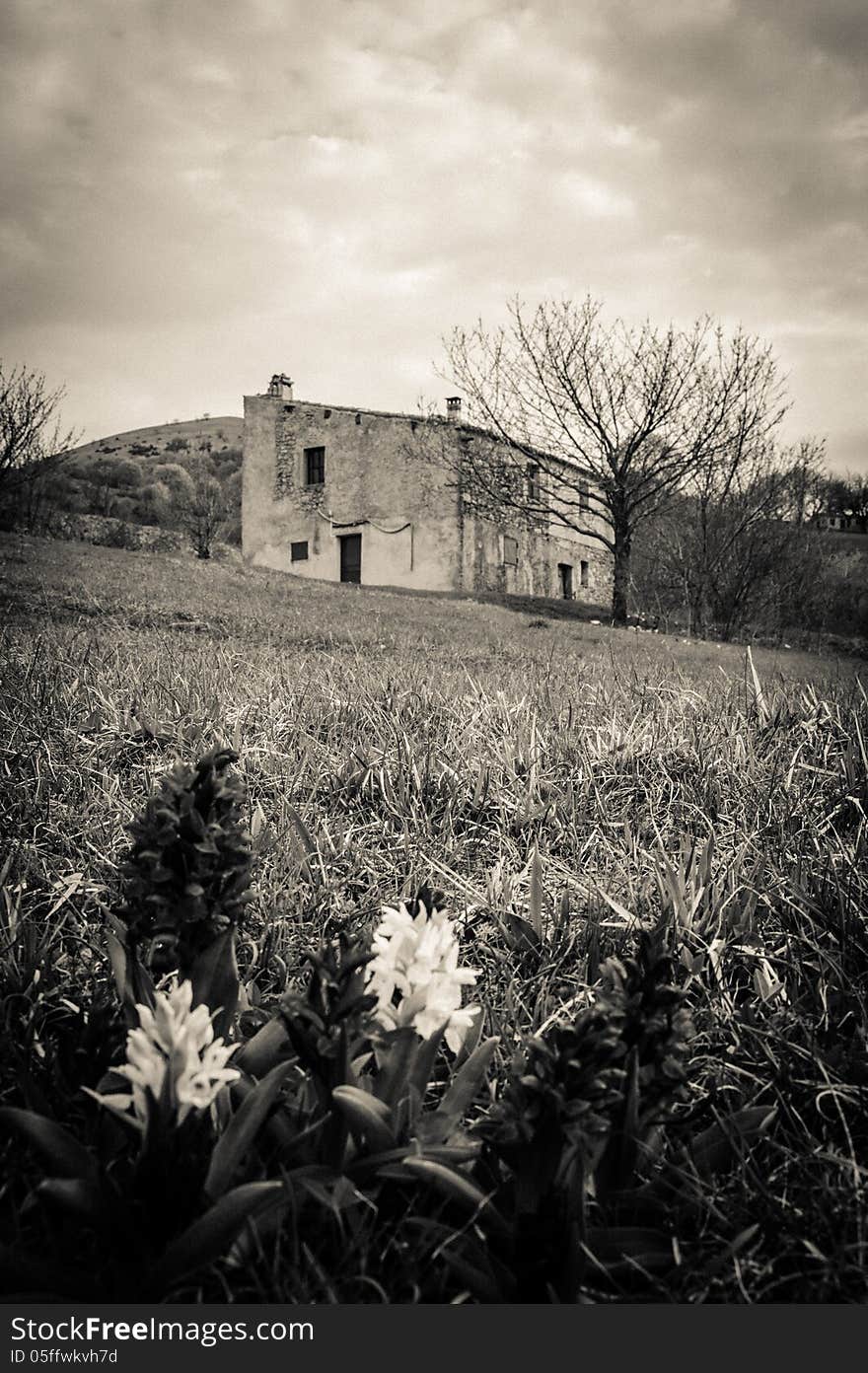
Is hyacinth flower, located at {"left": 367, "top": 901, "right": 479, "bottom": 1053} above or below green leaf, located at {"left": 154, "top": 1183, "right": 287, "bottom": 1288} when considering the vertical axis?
above

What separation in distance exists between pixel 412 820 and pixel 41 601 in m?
A: 7.86

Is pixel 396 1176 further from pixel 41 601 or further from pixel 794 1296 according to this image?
pixel 41 601

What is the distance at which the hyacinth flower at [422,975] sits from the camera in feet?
3.84

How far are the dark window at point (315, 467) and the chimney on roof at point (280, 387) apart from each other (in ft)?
9.40

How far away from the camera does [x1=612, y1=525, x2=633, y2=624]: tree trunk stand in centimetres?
2273

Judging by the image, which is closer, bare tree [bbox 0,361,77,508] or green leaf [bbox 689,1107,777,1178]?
green leaf [bbox 689,1107,777,1178]

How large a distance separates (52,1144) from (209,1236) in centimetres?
24

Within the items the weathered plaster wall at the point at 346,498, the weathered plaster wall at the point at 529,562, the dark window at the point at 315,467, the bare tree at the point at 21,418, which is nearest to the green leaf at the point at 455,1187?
the bare tree at the point at 21,418

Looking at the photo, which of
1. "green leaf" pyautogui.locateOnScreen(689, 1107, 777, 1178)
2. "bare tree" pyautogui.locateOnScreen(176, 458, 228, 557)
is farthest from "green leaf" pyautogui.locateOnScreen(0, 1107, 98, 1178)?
"bare tree" pyautogui.locateOnScreen(176, 458, 228, 557)

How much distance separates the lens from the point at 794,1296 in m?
1.04

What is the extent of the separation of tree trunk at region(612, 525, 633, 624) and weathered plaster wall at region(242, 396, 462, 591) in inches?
335

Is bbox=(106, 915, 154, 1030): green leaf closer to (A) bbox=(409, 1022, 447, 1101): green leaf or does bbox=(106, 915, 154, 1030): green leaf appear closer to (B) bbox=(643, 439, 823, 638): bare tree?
(A) bbox=(409, 1022, 447, 1101): green leaf

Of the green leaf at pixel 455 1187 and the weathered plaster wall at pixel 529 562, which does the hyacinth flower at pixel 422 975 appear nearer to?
the green leaf at pixel 455 1187

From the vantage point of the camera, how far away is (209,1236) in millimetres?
930
